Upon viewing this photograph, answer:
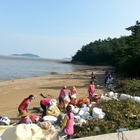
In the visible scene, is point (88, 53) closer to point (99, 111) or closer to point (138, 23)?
point (138, 23)

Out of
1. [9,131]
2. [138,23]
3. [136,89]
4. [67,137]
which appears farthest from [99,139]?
[138,23]

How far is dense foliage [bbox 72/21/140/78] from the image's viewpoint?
29.5 meters

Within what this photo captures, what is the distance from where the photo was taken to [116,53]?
44812mm

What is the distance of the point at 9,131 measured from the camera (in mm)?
6918

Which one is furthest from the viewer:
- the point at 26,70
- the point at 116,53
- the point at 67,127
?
the point at 26,70

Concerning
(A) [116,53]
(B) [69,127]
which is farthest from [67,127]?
(A) [116,53]

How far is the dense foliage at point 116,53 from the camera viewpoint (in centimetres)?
2952

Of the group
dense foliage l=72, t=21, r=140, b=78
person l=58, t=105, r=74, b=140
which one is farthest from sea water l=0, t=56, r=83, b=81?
person l=58, t=105, r=74, b=140

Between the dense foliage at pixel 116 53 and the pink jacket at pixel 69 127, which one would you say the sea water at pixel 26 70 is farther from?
the pink jacket at pixel 69 127

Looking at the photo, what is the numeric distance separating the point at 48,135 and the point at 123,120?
2.73 metres

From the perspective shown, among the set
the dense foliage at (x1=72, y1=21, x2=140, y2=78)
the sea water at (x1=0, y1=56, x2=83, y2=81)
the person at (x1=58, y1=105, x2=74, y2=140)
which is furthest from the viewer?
the sea water at (x1=0, y1=56, x2=83, y2=81)

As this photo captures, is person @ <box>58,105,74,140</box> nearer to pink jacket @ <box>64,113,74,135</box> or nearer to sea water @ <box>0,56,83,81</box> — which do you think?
pink jacket @ <box>64,113,74,135</box>

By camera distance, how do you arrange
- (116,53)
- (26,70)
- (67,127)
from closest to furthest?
(67,127)
(116,53)
(26,70)

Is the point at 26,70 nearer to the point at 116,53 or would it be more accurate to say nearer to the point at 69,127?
the point at 116,53
